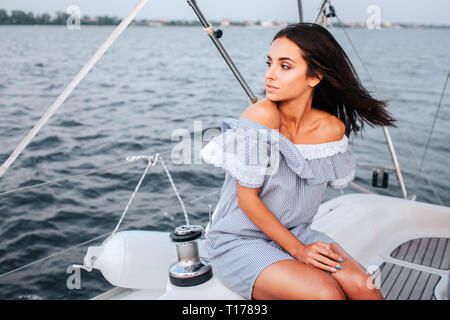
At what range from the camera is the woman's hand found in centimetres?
125

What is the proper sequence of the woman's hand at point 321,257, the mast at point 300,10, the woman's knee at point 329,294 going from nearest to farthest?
the woman's knee at point 329,294, the woman's hand at point 321,257, the mast at point 300,10

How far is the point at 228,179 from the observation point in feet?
4.77

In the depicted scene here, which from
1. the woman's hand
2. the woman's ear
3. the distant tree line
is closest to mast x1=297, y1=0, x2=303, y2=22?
the woman's ear

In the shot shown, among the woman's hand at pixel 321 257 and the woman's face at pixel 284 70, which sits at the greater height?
the woman's face at pixel 284 70

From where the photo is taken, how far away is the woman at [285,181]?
4.04 ft

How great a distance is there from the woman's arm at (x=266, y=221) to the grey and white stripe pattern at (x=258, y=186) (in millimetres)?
21

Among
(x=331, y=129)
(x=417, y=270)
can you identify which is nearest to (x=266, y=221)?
(x=331, y=129)

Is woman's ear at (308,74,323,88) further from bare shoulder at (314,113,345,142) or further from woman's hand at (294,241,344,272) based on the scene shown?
woman's hand at (294,241,344,272)

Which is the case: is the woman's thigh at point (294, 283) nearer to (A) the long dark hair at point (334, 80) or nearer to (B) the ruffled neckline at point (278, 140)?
(B) the ruffled neckline at point (278, 140)

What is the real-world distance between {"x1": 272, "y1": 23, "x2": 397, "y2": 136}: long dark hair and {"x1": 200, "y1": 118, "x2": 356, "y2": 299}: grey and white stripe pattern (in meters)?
0.20

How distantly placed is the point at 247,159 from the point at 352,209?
3.68ft

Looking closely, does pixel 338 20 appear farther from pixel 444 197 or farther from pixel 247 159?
pixel 444 197

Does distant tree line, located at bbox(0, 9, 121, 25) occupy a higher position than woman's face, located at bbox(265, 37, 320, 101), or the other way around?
distant tree line, located at bbox(0, 9, 121, 25)

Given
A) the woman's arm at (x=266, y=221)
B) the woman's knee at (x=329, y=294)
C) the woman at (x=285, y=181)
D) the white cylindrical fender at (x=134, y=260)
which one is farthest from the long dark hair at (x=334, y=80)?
the white cylindrical fender at (x=134, y=260)
